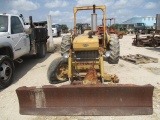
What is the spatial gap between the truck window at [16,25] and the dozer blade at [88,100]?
340 centimetres

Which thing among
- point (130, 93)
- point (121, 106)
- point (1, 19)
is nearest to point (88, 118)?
point (121, 106)

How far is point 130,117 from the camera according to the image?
161 inches

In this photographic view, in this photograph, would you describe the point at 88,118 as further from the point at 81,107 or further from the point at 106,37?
the point at 106,37

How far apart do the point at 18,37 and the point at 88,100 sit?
13.5 feet

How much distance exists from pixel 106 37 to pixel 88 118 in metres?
4.73

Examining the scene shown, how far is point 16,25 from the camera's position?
24.0 feet

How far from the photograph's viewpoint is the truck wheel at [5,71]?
5.82 m

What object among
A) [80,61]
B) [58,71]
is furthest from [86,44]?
[58,71]

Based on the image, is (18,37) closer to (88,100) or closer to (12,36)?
(12,36)

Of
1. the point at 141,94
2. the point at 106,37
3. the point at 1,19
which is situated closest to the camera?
the point at 141,94

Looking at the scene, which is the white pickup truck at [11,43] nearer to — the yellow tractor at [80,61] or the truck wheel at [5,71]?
the truck wheel at [5,71]

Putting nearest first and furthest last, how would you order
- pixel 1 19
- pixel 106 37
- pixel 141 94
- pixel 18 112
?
pixel 141 94 < pixel 18 112 < pixel 1 19 < pixel 106 37

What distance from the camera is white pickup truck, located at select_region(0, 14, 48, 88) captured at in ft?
19.7

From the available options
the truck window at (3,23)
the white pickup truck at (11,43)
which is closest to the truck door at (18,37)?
the white pickup truck at (11,43)
